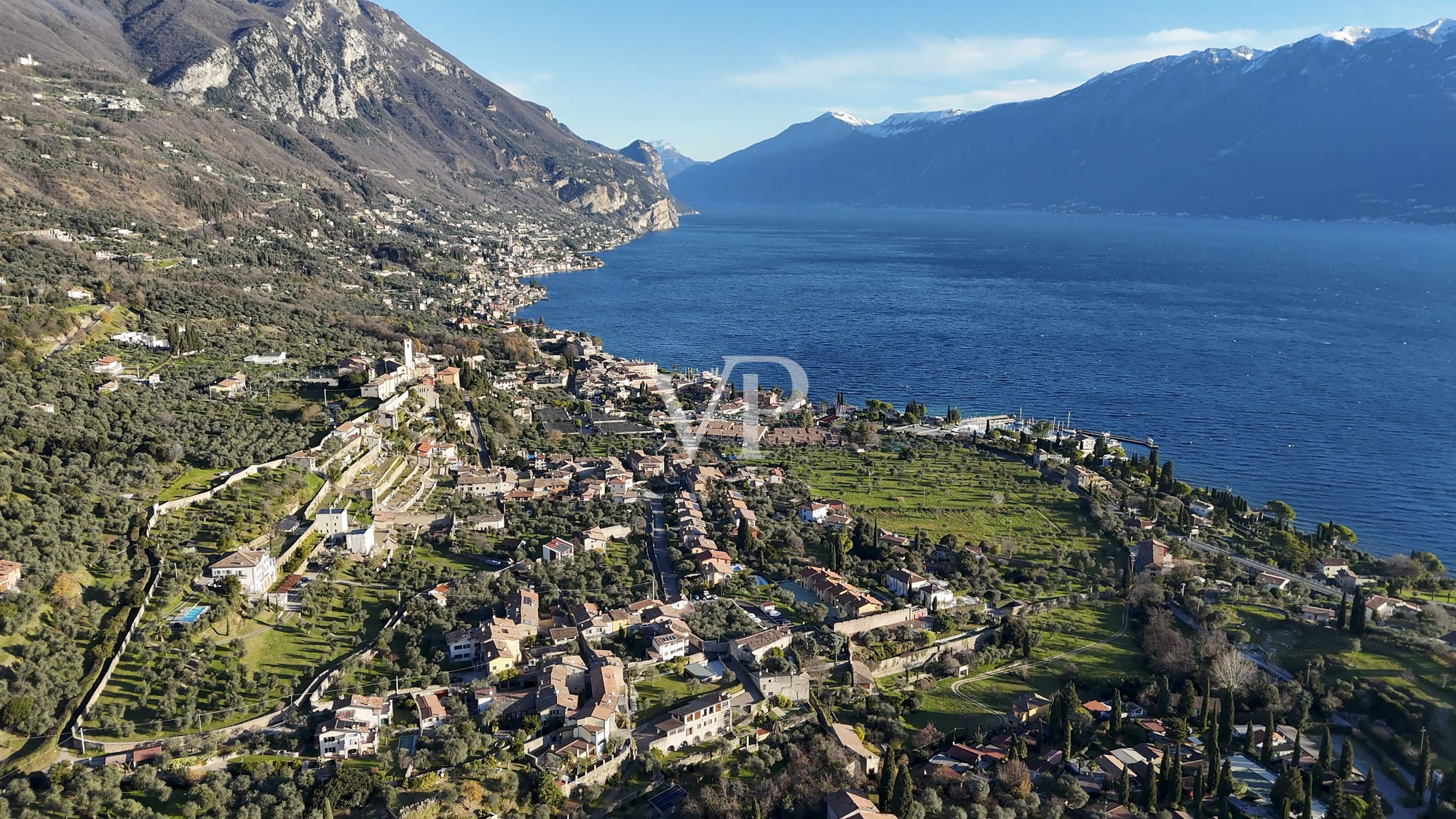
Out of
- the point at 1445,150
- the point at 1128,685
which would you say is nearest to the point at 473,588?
the point at 1128,685

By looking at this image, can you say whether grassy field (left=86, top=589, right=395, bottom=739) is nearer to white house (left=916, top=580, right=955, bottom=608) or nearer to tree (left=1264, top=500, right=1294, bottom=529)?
white house (left=916, top=580, right=955, bottom=608)

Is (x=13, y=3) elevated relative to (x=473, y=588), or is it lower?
elevated

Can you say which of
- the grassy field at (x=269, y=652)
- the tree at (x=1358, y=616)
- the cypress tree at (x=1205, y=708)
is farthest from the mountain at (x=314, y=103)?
the tree at (x=1358, y=616)

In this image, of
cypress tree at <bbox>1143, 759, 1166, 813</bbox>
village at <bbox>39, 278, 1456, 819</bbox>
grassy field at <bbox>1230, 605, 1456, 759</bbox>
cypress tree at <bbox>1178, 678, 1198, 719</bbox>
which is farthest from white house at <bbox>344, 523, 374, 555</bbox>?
grassy field at <bbox>1230, 605, 1456, 759</bbox>

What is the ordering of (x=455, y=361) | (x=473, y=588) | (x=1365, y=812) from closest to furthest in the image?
(x=1365, y=812)
(x=473, y=588)
(x=455, y=361)

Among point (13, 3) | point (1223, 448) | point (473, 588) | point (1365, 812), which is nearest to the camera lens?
point (1365, 812)

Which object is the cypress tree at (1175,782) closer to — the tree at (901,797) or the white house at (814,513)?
the tree at (901,797)

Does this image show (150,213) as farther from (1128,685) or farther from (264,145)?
(1128,685)
